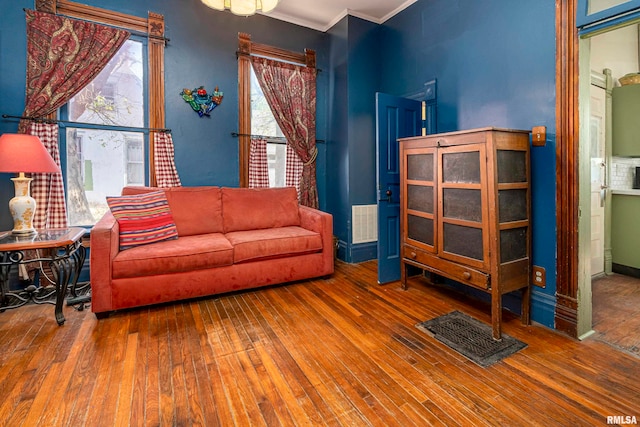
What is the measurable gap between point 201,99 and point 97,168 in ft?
4.24

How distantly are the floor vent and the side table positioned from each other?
9.13ft

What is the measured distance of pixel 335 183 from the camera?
4.24 metres

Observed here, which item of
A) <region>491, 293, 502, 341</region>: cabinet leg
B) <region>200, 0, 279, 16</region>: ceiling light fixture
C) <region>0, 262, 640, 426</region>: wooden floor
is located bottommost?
<region>0, 262, 640, 426</region>: wooden floor

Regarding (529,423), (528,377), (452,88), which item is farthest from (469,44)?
(529,423)

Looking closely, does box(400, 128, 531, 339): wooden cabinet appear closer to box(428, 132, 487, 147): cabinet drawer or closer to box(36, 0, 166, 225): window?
box(428, 132, 487, 147): cabinet drawer

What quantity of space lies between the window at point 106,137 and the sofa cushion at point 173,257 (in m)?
1.09

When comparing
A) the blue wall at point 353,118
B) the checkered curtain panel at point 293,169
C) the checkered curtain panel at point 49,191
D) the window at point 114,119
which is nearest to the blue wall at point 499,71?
the blue wall at point 353,118

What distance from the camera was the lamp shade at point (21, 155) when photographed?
2340 millimetres

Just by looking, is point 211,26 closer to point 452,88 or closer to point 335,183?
point 335,183

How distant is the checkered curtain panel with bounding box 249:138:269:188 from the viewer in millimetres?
3889

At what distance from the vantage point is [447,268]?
252cm

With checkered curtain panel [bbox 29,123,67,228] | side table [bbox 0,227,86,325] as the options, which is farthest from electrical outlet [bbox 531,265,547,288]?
checkered curtain panel [bbox 29,123,67,228]

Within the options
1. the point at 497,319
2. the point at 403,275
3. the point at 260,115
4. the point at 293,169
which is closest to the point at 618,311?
the point at 497,319

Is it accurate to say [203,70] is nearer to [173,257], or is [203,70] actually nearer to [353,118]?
[353,118]
